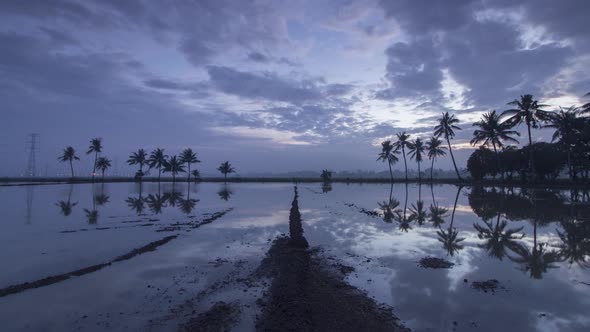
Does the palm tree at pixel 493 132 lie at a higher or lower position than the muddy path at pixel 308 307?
higher

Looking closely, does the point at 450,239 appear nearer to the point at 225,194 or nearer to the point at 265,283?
the point at 265,283

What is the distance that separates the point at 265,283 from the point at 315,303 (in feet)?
6.75

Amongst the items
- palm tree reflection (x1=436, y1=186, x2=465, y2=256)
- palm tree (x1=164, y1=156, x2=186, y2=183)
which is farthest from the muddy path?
palm tree (x1=164, y1=156, x2=186, y2=183)

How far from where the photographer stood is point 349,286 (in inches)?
296

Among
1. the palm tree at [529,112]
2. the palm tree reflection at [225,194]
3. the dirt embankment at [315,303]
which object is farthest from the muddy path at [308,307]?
the palm tree at [529,112]

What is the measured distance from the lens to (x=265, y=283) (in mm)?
7824

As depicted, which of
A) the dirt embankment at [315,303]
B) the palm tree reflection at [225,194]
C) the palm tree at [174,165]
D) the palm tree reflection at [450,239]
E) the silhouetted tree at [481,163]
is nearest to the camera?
the dirt embankment at [315,303]

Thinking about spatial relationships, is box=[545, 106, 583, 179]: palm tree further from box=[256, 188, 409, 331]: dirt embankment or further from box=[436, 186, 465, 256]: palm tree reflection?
box=[256, 188, 409, 331]: dirt embankment

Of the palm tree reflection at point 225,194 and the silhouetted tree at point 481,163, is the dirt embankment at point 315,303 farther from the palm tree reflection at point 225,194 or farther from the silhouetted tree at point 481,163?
the silhouetted tree at point 481,163

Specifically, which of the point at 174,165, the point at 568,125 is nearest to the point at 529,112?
the point at 568,125

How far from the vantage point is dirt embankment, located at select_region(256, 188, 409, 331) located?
5336 millimetres

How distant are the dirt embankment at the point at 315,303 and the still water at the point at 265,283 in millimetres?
368

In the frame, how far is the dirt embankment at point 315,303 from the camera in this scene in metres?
5.34

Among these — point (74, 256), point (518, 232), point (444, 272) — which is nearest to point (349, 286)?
point (444, 272)
